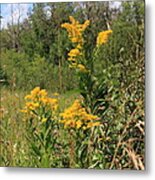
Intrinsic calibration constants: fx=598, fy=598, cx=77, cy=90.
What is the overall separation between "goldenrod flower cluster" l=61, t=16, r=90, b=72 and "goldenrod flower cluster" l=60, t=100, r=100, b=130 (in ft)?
0.54

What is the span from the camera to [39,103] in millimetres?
2688

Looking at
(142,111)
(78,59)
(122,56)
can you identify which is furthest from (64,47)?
(142,111)

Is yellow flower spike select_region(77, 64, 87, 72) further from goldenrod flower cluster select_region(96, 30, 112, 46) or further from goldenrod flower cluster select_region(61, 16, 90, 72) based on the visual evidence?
goldenrod flower cluster select_region(96, 30, 112, 46)

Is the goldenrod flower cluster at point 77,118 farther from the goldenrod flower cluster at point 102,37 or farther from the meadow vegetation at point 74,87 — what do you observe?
the goldenrod flower cluster at point 102,37

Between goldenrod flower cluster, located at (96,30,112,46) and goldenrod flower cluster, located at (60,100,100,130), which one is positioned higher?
goldenrod flower cluster, located at (96,30,112,46)

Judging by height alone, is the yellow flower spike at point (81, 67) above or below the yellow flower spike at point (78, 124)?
above

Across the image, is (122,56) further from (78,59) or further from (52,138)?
(52,138)

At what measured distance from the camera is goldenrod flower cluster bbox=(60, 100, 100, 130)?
2633 millimetres

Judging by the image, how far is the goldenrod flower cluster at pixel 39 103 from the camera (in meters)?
2.68

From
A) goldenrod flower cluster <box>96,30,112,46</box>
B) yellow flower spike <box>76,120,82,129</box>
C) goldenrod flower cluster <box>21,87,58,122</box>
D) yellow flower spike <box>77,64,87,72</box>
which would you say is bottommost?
yellow flower spike <box>76,120,82,129</box>

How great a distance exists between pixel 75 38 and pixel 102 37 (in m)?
0.12

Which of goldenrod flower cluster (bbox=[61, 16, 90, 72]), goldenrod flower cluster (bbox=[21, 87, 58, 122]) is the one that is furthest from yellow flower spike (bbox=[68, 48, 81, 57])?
goldenrod flower cluster (bbox=[21, 87, 58, 122])

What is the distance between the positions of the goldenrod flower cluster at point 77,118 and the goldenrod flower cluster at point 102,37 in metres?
0.28

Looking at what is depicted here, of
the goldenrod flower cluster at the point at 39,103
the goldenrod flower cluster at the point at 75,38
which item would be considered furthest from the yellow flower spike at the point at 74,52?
the goldenrod flower cluster at the point at 39,103
